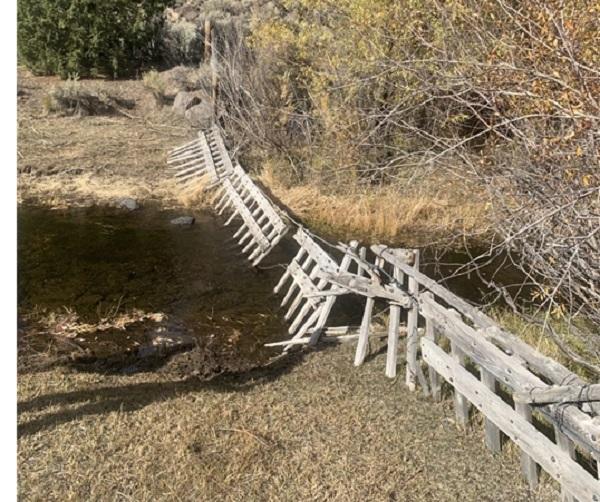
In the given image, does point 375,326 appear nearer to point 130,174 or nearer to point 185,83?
point 130,174

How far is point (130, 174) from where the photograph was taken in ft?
50.6

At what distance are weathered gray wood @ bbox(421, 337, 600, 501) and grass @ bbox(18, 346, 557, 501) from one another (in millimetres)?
494

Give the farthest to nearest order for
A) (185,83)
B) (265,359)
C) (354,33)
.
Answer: (185,83) < (354,33) < (265,359)

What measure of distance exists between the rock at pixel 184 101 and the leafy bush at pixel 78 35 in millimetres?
4197

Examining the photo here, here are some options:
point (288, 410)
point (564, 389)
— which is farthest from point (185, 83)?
point (564, 389)

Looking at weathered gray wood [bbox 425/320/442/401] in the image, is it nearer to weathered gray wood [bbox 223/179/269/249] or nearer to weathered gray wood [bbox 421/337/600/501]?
weathered gray wood [bbox 421/337/600/501]

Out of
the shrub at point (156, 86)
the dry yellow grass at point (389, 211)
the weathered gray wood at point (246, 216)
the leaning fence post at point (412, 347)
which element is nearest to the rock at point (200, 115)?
the shrub at point (156, 86)

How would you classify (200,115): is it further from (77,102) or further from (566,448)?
(566,448)

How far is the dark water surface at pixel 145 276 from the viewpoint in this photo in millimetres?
8109

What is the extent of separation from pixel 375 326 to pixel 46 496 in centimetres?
423

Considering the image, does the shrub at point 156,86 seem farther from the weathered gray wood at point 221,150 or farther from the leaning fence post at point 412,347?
the leaning fence post at point 412,347

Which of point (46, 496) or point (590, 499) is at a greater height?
point (590, 499)

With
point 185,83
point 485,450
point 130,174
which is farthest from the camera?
point 185,83

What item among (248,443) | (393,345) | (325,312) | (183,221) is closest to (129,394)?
(248,443)
